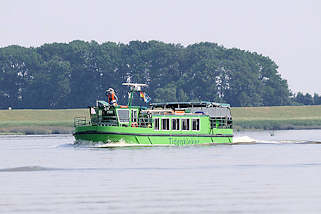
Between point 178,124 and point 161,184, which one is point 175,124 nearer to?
point 178,124

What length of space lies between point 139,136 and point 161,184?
35.0 m

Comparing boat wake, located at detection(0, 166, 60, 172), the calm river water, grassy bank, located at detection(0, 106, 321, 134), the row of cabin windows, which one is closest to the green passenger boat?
the row of cabin windows

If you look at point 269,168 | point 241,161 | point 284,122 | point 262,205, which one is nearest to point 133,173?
point 269,168

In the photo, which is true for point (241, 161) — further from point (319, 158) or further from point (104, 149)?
point (104, 149)

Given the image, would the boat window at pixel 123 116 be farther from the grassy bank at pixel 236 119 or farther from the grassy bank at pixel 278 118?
the grassy bank at pixel 278 118

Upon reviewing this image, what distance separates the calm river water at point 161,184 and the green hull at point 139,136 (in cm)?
1245

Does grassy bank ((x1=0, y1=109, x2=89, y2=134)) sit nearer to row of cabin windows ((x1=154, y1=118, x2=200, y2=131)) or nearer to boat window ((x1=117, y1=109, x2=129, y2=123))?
row of cabin windows ((x1=154, y1=118, x2=200, y2=131))

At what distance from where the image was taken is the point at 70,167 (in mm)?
48000

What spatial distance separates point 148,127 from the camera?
73750mm

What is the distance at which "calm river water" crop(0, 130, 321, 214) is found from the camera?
97.9 feet

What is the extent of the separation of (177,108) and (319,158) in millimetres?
30795

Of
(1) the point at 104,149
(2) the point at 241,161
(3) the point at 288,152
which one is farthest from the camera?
(1) the point at 104,149

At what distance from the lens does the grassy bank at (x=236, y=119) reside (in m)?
142

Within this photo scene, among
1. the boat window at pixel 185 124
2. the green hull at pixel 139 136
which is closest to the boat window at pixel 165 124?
the green hull at pixel 139 136
